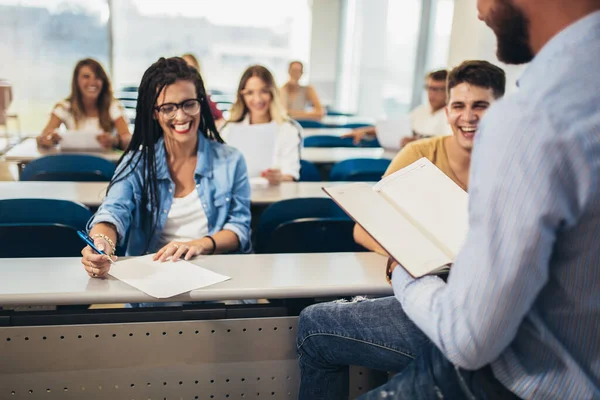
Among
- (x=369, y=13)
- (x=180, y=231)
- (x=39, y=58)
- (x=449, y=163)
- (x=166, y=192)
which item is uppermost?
(x=369, y=13)

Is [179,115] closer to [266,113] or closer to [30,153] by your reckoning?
[266,113]

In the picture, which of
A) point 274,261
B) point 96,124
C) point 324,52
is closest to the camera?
point 274,261

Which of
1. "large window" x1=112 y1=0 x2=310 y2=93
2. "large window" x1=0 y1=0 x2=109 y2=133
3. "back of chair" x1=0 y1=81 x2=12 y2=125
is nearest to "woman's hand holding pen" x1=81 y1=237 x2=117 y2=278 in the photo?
"back of chair" x1=0 y1=81 x2=12 y2=125

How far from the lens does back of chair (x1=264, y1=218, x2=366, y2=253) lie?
83.6 inches

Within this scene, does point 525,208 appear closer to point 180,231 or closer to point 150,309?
point 150,309

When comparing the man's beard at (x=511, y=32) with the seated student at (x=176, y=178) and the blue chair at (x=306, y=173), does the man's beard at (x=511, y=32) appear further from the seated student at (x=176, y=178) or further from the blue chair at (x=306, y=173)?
the blue chair at (x=306, y=173)

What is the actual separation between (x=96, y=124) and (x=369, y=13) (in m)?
5.96

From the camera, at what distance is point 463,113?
209 cm

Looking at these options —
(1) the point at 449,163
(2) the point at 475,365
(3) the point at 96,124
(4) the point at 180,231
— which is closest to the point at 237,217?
(4) the point at 180,231

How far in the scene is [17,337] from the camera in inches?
58.2

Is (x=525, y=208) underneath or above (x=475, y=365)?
above

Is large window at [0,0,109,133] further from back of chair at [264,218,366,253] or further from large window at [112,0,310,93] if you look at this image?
back of chair at [264,218,366,253]

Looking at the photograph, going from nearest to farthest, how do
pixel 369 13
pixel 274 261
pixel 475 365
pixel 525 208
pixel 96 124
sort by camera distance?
pixel 525 208 → pixel 475 365 → pixel 274 261 → pixel 96 124 → pixel 369 13

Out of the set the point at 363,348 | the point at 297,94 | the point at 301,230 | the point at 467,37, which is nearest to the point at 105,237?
the point at 301,230
